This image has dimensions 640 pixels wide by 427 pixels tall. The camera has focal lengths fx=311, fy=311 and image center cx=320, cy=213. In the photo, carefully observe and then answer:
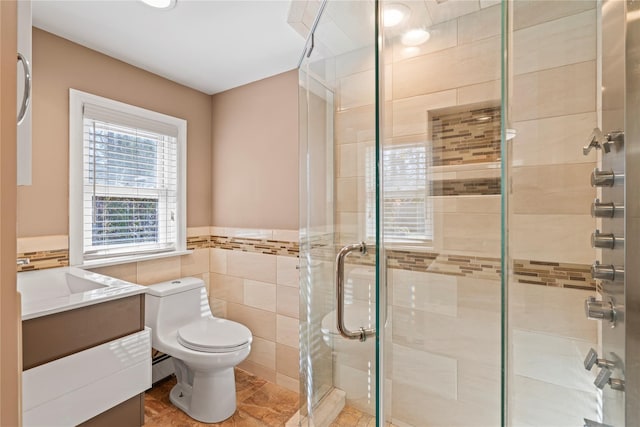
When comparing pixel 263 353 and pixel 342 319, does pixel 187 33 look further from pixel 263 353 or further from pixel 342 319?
pixel 263 353

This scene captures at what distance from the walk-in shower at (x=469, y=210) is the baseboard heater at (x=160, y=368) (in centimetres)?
124

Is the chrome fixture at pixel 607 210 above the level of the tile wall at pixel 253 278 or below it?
above

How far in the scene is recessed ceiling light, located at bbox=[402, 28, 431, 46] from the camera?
1.42m

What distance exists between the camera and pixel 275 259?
232 centimetres

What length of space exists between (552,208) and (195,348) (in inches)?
75.6

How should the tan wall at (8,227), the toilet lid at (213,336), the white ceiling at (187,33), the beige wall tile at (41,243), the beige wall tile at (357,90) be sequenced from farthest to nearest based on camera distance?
the toilet lid at (213,336) < the beige wall tile at (41,243) < the white ceiling at (187,33) < the beige wall tile at (357,90) < the tan wall at (8,227)

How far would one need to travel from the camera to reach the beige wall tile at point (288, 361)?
2.22 meters

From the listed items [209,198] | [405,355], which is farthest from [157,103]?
[405,355]

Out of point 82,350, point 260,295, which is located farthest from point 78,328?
point 260,295

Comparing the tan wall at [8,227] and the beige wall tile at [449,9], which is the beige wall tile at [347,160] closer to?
the beige wall tile at [449,9]

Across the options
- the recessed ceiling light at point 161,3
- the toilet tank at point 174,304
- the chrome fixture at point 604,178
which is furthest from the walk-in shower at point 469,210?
the toilet tank at point 174,304

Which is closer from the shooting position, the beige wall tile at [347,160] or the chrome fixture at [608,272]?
the chrome fixture at [608,272]

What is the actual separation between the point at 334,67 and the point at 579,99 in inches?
39.4

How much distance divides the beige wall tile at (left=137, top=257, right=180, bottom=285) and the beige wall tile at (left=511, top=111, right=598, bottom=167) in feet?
7.62
